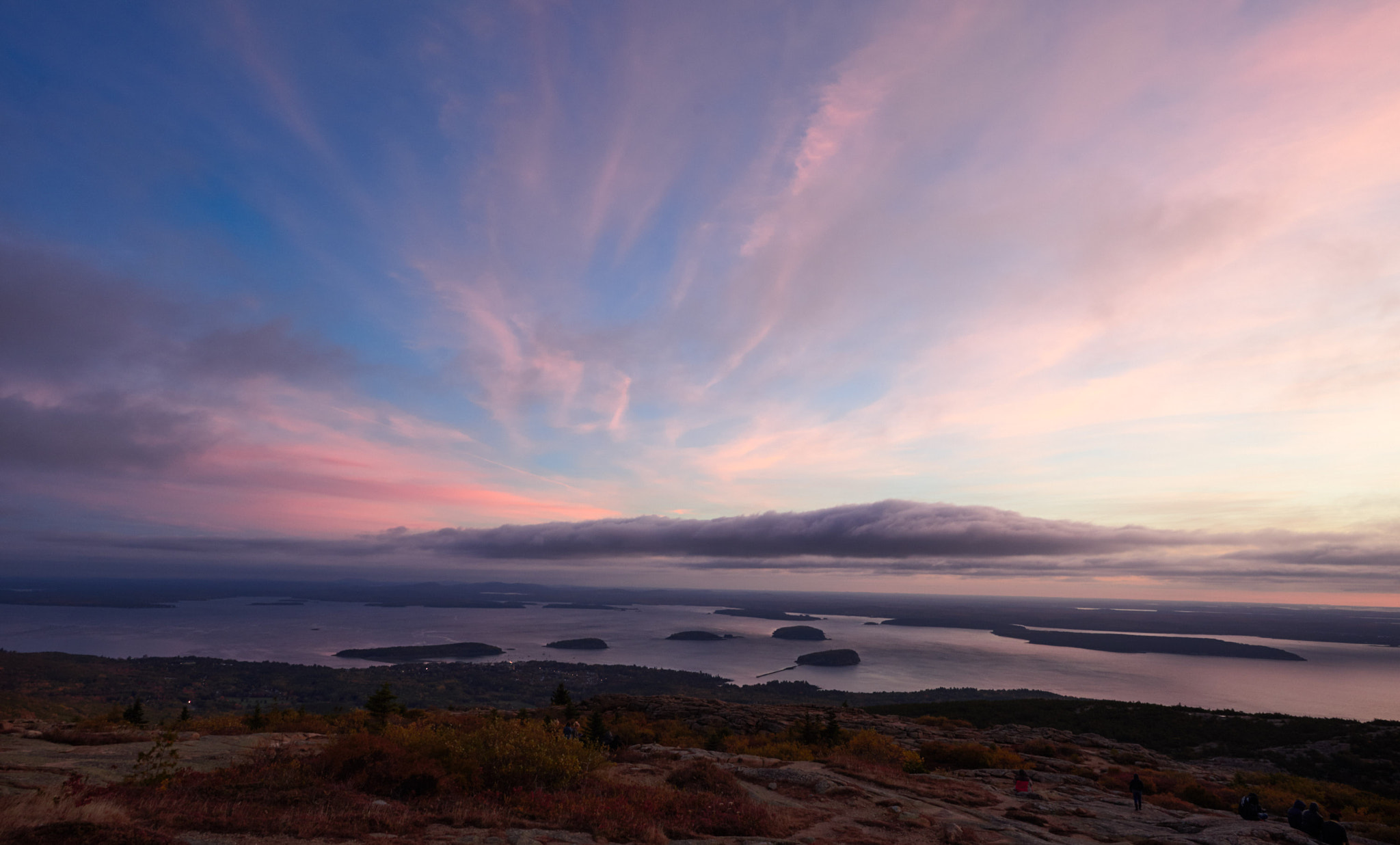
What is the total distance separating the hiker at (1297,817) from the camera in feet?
61.7

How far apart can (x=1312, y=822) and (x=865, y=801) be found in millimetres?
14366

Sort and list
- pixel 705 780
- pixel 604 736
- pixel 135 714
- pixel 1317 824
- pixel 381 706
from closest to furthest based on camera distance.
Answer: pixel 1317 824 → pixel 705 780 → pixel 135 714 → pixel 381 706 → pixel 604 736

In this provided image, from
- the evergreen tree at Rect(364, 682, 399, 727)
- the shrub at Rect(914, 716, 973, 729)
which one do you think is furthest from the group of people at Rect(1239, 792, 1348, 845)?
the evergreen tree at Rect(364, 682, 399, 727)

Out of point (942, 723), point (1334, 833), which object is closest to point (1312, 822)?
point (1334, 833)

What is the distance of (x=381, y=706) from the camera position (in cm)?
2911

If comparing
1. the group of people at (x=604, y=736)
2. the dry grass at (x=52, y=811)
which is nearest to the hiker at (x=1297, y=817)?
the group of people at (x=604, y=736)

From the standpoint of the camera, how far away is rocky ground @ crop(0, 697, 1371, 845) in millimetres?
13445

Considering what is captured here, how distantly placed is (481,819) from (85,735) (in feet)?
52.1

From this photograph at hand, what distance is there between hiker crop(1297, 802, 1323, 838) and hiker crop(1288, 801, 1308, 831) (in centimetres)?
8

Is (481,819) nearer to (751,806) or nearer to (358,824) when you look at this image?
(358,824)

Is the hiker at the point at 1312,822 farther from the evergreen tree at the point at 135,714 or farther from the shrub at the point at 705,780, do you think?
the evergreen tree at the point at 135,714

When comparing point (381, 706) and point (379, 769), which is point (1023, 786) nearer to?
point (379, 769)

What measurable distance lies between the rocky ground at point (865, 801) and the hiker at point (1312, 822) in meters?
0.67

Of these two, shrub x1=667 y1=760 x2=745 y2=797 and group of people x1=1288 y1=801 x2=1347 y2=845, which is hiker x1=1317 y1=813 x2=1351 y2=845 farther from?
shrub x1=667 y1=760 x2=745 y2=797
